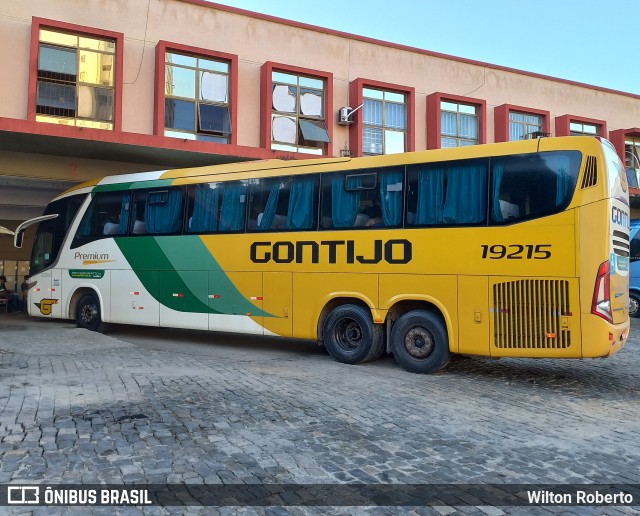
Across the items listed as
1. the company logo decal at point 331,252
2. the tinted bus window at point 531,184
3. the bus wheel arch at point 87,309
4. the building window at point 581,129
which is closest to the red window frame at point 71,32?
the bus wheel arch at point 87,309

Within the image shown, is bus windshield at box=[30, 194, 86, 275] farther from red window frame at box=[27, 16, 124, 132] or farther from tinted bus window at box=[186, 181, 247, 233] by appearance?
tinted bus window at box=[186, 181, 247, 233]

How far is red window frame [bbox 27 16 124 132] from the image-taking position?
14250 mm

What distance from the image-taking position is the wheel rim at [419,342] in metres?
8.55

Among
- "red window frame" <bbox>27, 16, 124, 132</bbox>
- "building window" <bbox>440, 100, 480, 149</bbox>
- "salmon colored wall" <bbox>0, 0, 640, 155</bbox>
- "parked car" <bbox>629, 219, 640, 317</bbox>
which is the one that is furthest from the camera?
"building window" <bbox>440, 100, 480, 149</bbox>

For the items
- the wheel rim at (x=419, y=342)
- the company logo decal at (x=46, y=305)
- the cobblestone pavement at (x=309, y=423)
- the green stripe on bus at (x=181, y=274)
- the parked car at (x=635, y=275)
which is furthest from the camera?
the parked car at (x=635, y=275)

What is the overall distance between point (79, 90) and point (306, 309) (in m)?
9.90

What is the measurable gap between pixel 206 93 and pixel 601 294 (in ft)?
42.3

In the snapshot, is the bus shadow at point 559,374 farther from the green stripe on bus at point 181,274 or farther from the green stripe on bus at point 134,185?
the green stripe on bus at point 134,185

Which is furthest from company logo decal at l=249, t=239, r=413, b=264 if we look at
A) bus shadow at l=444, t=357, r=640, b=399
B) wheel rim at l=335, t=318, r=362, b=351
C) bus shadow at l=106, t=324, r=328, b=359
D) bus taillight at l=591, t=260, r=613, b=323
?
bus taillight at l=591, t=260, r=613, b=323

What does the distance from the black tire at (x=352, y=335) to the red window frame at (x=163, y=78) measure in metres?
8.89

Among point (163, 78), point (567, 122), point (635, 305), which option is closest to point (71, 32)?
point (163, 78)

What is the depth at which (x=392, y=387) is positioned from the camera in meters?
7.44

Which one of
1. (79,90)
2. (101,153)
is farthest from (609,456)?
(79,90)

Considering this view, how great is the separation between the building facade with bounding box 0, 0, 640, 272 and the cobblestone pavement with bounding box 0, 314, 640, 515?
7.38 m
